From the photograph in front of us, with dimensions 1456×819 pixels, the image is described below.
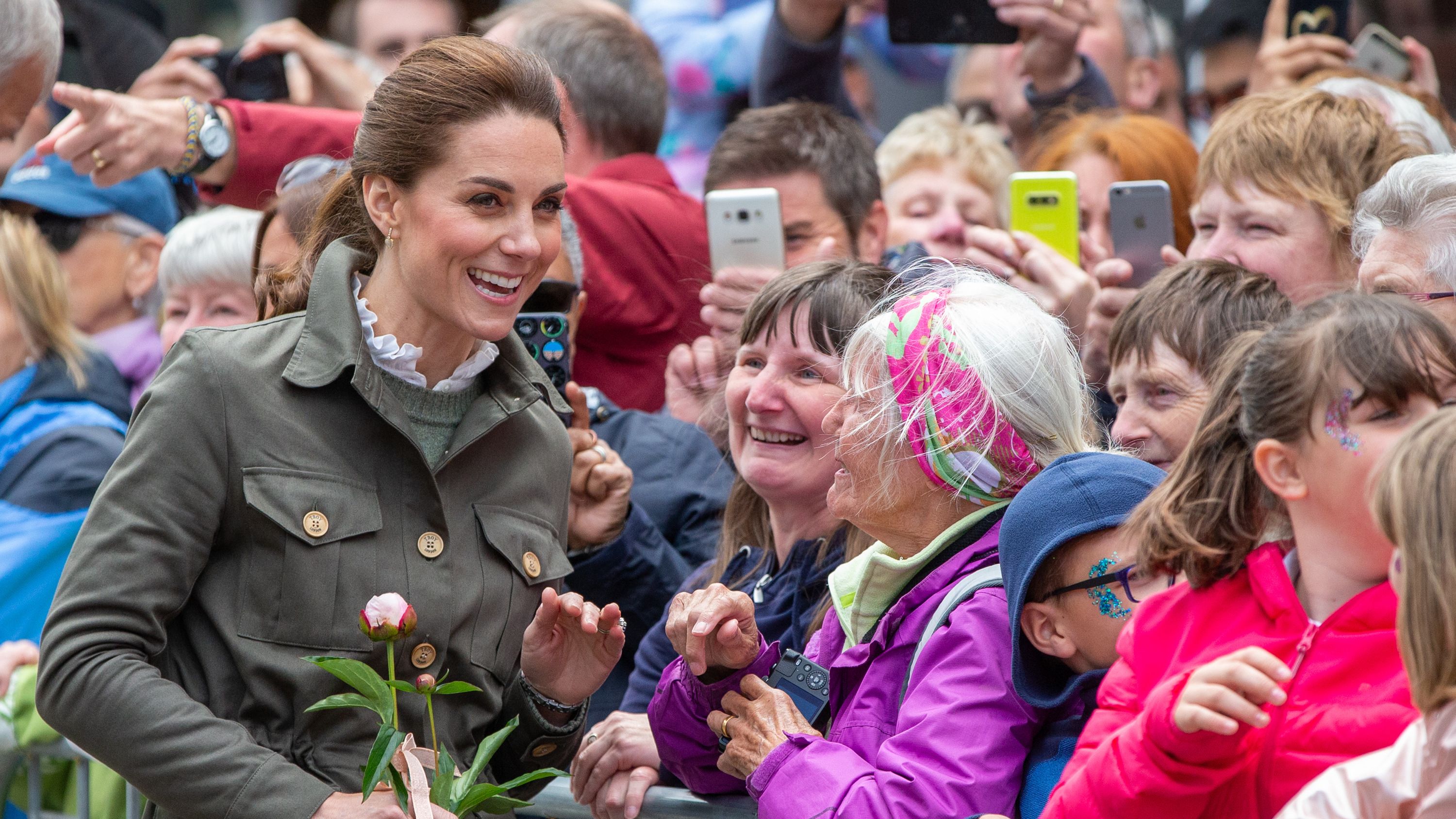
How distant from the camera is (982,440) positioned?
259 centimetres

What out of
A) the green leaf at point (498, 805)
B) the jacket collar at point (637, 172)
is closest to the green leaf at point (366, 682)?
the green leaf at point (498, 805)

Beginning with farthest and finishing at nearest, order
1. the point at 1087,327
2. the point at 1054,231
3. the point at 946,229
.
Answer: the point at 946,229 < the point at 1054,231 < the point at 1087,327

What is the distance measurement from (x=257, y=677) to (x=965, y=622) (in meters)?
1.09

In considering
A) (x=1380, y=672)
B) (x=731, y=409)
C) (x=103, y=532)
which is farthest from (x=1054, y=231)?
(x=103, y=532)

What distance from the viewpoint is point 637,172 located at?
182 inches

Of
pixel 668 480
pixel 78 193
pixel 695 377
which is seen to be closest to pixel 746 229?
pixel 695 377

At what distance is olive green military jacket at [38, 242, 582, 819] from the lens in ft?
7.63

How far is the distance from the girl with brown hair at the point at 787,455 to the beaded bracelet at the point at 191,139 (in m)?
1.53

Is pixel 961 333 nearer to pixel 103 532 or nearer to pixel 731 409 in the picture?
pixel 731 409

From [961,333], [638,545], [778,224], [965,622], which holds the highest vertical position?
[961,333]

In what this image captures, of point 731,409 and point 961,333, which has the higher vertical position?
point 961,333

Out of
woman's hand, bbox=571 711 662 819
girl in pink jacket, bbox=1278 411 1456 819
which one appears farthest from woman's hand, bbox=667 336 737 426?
girl in pink jacket, bbox=1278 411 1456 819

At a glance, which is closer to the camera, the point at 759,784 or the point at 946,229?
the point at 759,784

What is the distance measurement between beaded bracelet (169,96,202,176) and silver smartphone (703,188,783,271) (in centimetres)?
128
